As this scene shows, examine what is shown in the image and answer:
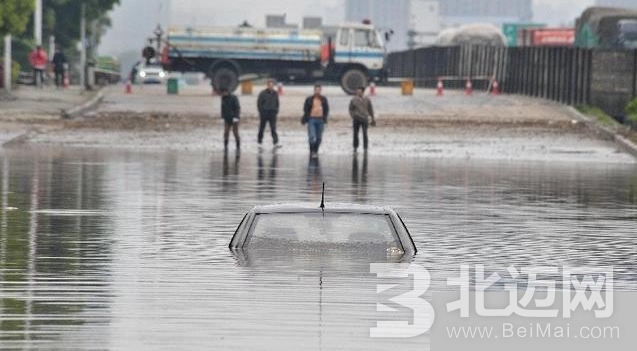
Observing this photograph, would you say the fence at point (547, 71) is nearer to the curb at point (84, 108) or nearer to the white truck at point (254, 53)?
the white truck at point (254, 53)

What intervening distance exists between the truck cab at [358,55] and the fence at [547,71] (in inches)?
230

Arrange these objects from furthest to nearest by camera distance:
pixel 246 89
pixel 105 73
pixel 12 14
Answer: pixel 105 73
pixel 246 89
pixel 12 14

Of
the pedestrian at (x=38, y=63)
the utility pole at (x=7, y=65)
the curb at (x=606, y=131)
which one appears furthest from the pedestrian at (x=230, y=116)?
the pedestrian at (x=38, y=63)

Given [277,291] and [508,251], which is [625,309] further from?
[508,251]

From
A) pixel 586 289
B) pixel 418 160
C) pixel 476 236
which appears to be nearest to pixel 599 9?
pixel 418 160

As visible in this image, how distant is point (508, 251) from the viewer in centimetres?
2153

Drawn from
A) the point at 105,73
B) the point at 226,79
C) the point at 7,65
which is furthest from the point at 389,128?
the point at 105,73

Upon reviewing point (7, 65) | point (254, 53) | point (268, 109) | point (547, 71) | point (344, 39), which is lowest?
point (268, 109)

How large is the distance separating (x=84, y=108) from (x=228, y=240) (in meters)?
41.4

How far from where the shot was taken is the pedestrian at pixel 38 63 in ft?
243

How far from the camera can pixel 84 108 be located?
6309 centimetres

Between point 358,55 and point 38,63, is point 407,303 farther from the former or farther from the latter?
point 358,55

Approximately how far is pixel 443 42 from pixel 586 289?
104348 millimetres

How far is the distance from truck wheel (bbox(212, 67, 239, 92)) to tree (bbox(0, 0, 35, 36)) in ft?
48.7
